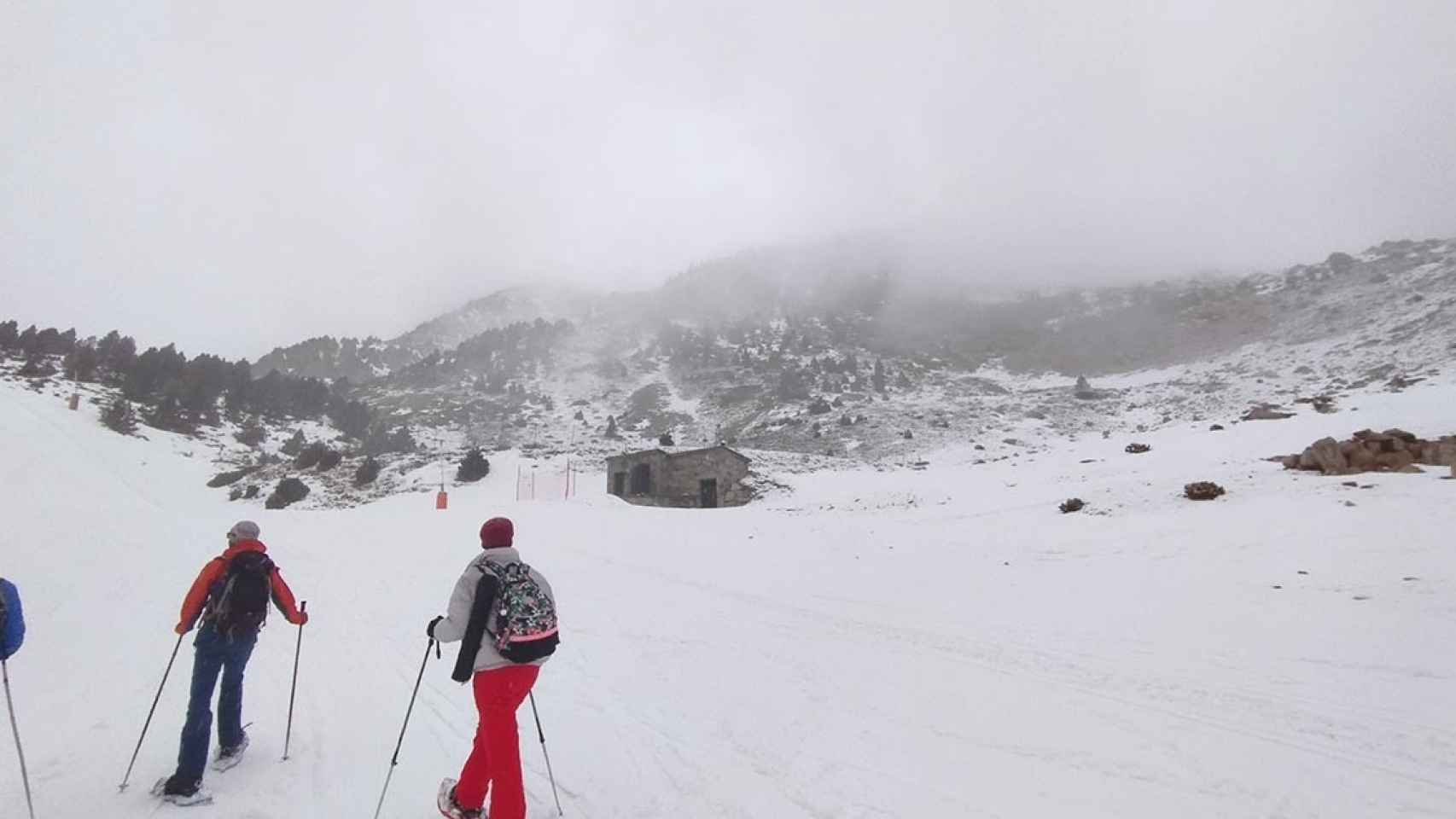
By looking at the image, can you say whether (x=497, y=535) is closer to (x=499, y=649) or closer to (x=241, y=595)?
(x=499, y=649)

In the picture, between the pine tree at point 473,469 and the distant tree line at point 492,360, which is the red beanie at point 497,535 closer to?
the pine tree at point 473,469

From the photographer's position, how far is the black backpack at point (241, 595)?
18.3ft

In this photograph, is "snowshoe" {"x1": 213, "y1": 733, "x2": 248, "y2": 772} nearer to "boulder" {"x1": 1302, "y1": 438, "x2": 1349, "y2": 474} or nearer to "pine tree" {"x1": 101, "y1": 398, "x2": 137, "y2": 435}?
"boulder" {"x1": 1302, "y1": 438, "x2": 1349, "y2": 474}

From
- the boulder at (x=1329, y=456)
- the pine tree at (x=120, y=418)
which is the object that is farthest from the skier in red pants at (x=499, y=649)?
the pine tree at (x=120, y=418)

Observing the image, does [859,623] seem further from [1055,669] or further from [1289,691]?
[1289,691]

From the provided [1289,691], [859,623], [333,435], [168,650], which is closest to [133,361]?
[333,435]

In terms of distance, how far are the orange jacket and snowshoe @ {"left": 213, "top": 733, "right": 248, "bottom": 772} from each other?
46.7 inches

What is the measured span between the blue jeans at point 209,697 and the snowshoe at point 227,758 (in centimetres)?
4

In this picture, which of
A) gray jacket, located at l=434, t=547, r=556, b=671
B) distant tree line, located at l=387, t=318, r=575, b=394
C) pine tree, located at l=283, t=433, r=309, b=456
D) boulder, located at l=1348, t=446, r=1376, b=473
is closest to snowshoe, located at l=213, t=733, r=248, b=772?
gray jacket, located at l=434, t=547, r=556, b=671

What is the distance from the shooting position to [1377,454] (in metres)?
15.5

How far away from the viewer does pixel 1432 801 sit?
4785 mm

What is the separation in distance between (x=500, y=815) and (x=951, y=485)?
75.4ft

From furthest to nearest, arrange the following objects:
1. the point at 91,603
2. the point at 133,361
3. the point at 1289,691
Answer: the point at 133,361 → the point at 91,603 → the point at 1289,691

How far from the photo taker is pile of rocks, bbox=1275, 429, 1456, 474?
48.5ft
